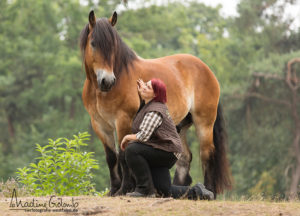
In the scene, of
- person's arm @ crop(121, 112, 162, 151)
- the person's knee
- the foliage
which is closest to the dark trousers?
the person's knee

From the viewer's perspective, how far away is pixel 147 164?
19.4 feet

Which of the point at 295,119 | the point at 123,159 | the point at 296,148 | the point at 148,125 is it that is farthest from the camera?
the point at 295,119

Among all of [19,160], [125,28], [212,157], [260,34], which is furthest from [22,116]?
[212,157]

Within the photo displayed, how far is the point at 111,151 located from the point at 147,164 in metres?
1.03

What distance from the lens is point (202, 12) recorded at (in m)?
49.0

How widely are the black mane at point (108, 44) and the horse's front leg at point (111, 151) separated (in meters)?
0.76

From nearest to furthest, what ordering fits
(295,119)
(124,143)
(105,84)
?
1. (105,84)
2. (124,143)
3. (295,119)

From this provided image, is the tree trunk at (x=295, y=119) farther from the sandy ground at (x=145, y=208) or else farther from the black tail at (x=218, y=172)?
the sandy ground at (x=145, y=208)

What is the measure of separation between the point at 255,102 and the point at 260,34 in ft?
16.0

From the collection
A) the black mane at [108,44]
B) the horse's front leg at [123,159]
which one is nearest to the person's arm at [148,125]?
the horse's front leg at [123,159]

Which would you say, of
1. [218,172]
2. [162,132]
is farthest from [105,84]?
[218,172]

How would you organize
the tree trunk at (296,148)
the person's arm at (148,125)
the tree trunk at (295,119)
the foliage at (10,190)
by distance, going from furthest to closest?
the tree trunk at (295,119), the tree trunk at (296,148), the foliage at (10,190), the person's arm at (148,125)

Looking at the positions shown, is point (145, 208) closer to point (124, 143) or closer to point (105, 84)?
point (124, 143)

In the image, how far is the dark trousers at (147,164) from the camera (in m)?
5.88
